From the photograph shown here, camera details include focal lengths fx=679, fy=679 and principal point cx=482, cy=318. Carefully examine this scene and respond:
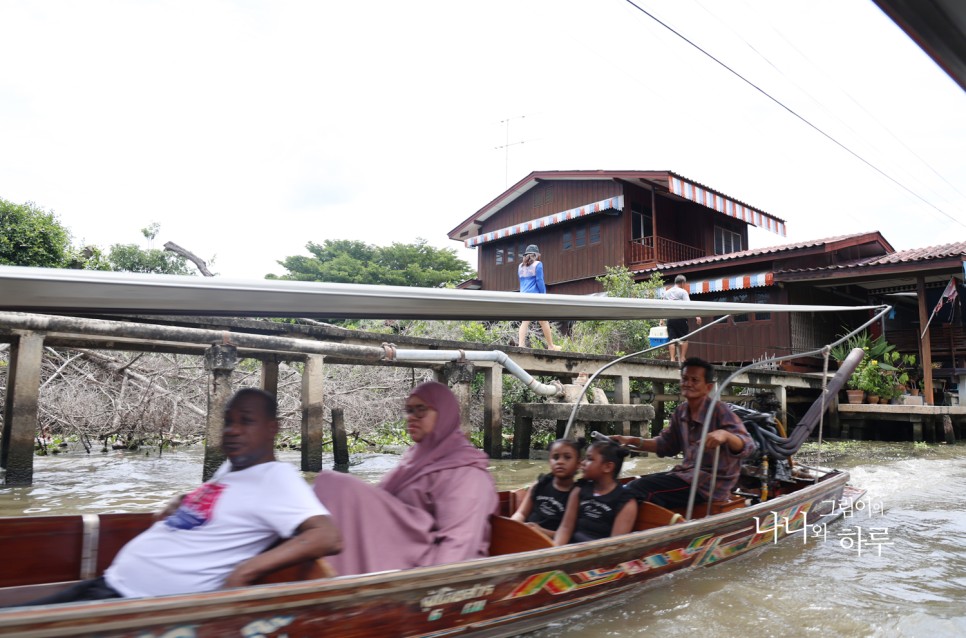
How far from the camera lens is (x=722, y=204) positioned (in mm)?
18594

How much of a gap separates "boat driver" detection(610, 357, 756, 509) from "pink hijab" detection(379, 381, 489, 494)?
1.93 m

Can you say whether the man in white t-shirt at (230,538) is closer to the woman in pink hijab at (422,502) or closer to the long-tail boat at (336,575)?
the long-tail boat at (336,575)

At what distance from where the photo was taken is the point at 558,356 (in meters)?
10.4

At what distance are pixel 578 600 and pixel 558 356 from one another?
679 cm

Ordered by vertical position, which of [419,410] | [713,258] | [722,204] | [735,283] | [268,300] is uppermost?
[722,204]

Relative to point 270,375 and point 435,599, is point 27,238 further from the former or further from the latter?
point 435,599

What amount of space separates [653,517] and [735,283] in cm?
1273

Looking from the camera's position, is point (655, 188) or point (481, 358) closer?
point (481, 358)

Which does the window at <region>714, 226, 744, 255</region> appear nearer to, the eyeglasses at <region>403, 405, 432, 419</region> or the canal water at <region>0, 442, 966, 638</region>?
the canal water at <region>0, 442, 966, 638</region>

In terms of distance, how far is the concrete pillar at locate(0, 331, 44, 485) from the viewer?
21.4 ft

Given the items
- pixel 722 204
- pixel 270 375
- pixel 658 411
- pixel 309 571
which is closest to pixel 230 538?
pixel 309 571

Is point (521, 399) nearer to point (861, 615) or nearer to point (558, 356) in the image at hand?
point (558, 356)

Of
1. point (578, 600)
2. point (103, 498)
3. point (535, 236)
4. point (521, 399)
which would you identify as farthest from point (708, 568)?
point (535, 236)

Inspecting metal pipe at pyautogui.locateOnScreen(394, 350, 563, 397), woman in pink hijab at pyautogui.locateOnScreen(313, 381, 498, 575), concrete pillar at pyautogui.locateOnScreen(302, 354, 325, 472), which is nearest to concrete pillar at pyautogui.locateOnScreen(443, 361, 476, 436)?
metal pipe at pyautogui.locateOnScreen(394, 350, 563, 397)
